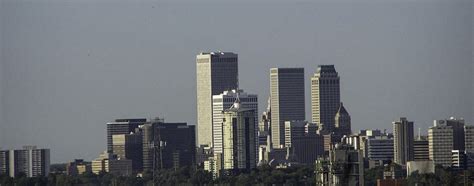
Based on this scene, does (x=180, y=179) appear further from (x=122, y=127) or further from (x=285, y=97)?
(x=285, y=97)

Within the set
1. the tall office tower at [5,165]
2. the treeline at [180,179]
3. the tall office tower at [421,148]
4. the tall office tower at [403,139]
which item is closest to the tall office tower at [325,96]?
the tall office tower at [403,139]

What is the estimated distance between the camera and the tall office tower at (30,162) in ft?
306

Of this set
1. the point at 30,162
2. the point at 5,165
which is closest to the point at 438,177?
the point at 5,165

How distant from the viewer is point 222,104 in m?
165

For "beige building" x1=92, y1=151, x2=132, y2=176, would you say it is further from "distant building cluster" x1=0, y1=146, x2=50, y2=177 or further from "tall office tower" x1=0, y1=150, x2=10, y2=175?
"tall office tower" x1=0, y1=150, x2=10, y2=175

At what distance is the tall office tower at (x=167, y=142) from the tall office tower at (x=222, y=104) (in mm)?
4626

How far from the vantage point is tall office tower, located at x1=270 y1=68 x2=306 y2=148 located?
17038 cm

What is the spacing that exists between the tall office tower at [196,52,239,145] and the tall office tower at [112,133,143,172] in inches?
723

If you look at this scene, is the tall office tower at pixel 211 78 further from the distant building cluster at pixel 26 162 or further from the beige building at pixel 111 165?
the distant building cluster at pixel 26 162

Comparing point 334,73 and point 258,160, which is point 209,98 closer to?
point 334,73

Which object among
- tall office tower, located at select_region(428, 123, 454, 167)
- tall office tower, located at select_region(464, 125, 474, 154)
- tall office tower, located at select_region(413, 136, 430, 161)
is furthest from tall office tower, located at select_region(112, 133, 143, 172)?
tall office tower, located at select_region(464, 125, 474, 154)

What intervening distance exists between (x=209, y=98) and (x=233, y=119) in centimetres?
2573

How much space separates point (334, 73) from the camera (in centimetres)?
16800

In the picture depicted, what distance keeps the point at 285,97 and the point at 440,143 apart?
57200 mm
